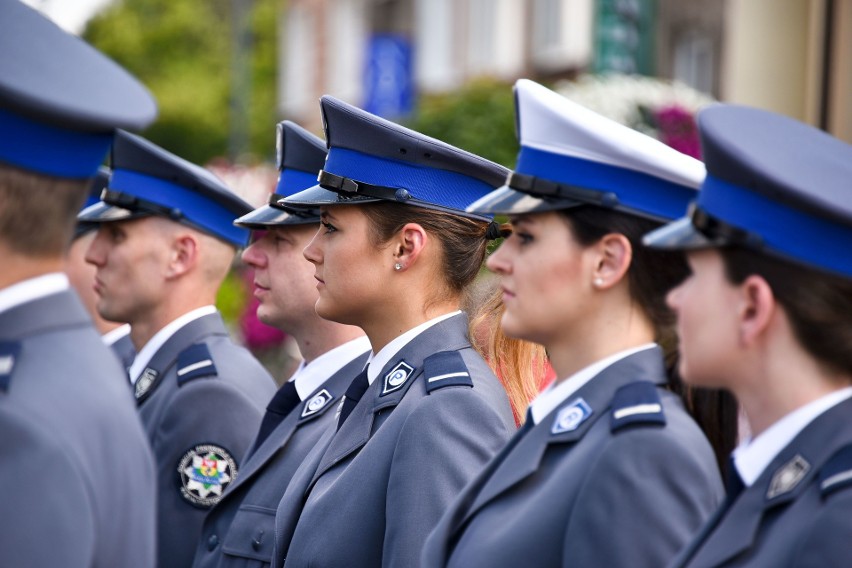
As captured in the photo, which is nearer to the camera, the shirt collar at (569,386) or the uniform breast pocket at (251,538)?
the shirt collar at (569,386)

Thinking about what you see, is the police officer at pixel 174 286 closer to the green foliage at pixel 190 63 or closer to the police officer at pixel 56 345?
the police officer at pixel 56 345

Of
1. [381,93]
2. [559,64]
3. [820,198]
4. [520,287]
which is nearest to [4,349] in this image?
[520,287]

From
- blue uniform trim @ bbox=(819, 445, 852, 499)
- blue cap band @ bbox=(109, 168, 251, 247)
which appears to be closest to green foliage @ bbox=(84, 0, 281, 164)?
blue cap band @ bbox=(109, 168, 251, 247)

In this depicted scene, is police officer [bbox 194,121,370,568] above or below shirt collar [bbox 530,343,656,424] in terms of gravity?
below

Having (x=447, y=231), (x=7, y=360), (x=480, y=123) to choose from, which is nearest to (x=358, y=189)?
(x=447, y=231)

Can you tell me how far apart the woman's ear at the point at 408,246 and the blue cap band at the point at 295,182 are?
89 cm

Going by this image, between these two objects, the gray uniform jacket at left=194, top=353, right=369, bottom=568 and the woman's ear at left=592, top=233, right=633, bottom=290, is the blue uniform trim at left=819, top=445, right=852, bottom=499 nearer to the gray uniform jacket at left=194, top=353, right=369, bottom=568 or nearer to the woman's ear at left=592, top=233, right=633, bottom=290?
the woman's ear at left=592, top=233, right=633, bottom=290

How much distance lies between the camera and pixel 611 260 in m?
2.96

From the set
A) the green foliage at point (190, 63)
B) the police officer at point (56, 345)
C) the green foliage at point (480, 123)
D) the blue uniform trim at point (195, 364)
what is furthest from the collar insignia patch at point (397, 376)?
the green foliage at point (190, 63)

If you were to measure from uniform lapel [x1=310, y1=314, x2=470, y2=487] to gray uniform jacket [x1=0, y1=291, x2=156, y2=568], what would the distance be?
4.50ft

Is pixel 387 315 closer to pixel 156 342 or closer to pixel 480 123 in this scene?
pixel 156 342

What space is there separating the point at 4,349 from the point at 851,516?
1.40 m

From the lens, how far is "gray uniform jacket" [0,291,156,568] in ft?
7.06

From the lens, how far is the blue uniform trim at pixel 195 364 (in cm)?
479
